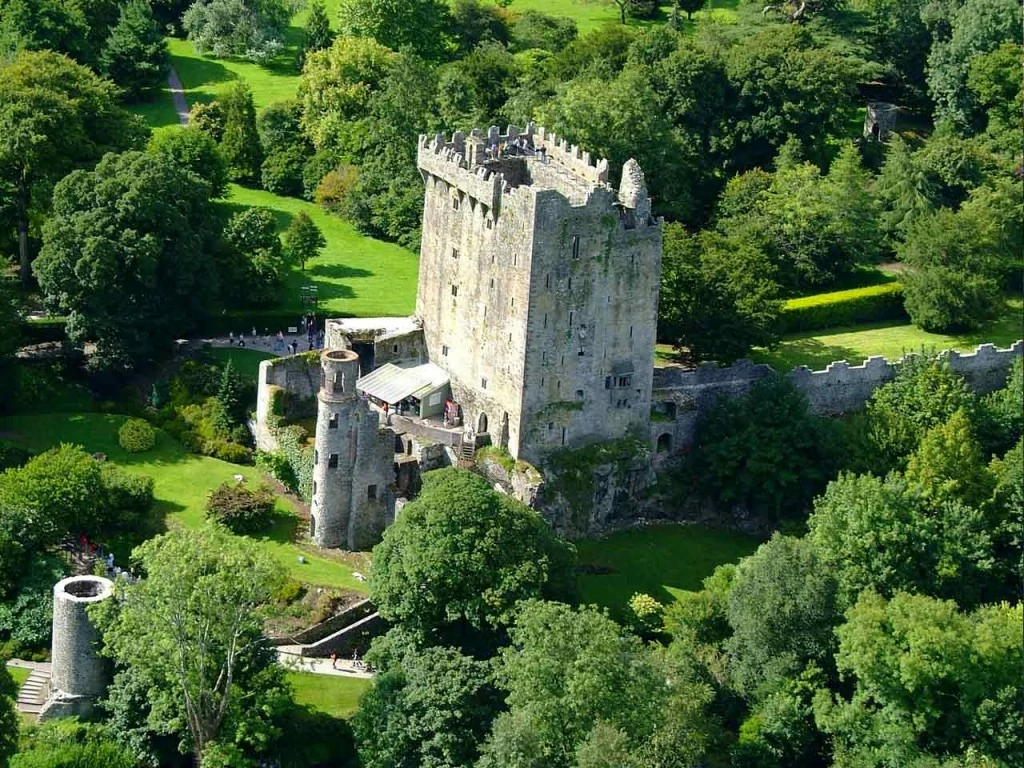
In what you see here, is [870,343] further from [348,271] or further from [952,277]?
[348,271]

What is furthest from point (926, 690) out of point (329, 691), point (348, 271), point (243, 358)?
point (348, 271)

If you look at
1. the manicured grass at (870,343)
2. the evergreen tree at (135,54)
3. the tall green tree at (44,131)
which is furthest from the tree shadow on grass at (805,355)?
the evergreen tree at (135,54)

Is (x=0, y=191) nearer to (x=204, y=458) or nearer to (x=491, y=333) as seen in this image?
(x=204, y=458)

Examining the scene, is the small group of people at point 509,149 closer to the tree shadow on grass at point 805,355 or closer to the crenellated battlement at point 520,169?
the crenellated battlement at point 520,169

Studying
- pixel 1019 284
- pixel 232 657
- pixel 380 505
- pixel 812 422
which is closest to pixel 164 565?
pixel 232 657

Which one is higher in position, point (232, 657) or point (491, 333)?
point (491, 333)

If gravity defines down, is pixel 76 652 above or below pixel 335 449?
below

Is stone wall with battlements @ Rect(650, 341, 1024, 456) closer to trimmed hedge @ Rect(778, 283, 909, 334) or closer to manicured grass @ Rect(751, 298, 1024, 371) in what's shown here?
manicured grass @ Rect(751, 298, 1024, 371)
